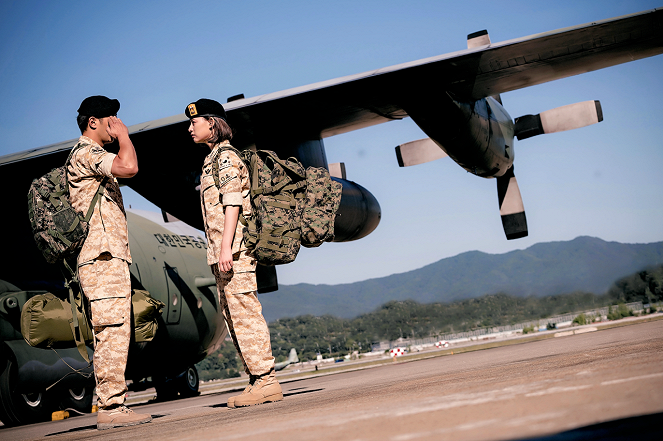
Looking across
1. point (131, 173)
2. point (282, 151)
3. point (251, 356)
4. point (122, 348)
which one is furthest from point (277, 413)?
point (282, 151)

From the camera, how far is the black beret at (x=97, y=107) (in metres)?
4.91

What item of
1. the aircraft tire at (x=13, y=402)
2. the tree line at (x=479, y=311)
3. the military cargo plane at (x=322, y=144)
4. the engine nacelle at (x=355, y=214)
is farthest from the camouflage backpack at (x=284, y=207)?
the tree line at (x=479, y=311)

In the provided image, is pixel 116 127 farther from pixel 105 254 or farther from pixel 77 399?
pixel 77 399

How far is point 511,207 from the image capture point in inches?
446

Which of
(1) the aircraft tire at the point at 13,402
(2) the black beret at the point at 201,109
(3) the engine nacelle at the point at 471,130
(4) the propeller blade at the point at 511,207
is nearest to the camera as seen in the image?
(2) the black beret at the point at 201,109

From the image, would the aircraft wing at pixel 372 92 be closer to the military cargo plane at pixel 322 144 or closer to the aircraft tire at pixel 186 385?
the military cargo plane at pixel 322 144

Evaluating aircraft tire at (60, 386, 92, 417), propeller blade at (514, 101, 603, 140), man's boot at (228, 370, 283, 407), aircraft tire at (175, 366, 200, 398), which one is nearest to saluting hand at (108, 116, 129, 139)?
man's boot at (228, 370, 283, 407)

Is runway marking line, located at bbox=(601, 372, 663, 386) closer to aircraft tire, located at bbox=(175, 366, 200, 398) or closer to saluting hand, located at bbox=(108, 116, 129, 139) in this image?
saluting hand, located at bbox=(108, 116, 129, 139)

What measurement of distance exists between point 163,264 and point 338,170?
13.4 feet

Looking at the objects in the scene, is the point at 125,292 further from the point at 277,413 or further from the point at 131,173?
the point at 277,413

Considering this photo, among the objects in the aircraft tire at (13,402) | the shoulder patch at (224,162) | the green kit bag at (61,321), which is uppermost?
the shoulder patch at (224,162)

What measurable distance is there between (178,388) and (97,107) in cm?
995

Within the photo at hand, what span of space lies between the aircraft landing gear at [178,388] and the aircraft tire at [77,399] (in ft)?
7.10

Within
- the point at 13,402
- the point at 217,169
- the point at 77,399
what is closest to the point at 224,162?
the point at 217,169
